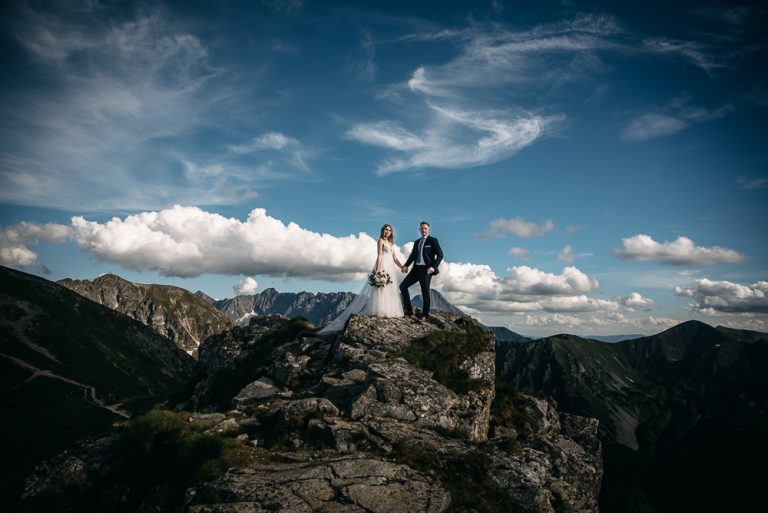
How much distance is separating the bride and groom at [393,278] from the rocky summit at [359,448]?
2583 mm

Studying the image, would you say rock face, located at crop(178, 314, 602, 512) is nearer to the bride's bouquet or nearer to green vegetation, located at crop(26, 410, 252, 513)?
green vegetation, located at crop(26, 410, 252, 513)

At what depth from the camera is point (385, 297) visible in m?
29.3

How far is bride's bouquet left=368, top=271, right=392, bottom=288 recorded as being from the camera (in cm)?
2902

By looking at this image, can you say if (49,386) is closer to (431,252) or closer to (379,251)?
(379,251)

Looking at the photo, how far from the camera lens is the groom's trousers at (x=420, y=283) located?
27922mm

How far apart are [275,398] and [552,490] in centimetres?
1431

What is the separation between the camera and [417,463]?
14523 millimetres

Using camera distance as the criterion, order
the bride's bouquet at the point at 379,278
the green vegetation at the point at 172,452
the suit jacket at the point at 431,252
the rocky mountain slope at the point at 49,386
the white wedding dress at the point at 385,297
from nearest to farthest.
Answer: the green vegetation at the point at 172,452 → the suit jacket at the point at 431,252 → the bride's bouquet at the point at 379,278 → the white wedding dress at the point at 385,297 → the rocky mountain slope at the point at 49,386

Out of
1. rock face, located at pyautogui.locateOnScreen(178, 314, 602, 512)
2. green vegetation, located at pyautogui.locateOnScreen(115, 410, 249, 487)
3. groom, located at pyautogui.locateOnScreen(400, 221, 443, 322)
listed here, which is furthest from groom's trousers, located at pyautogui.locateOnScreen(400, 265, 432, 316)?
green vegetation, located at pyautogui.locateOnScreen(115, 410, 249, 487)

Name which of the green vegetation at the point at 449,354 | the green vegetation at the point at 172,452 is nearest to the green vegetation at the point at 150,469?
the green vegetation at the point at 172,452

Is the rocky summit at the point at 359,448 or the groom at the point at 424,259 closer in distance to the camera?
the rocky summit at the point at 359,448

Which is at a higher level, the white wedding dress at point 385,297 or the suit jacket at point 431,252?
the suit jacket at point 431,252

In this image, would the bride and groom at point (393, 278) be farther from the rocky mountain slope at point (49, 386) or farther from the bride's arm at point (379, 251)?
the rocky mountain slope at point (49, 386)

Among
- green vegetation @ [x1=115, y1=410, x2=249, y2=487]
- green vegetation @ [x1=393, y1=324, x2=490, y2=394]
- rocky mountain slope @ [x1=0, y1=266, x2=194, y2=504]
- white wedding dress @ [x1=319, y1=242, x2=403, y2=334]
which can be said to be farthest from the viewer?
rocky mountain slope @ [x1=0, y1=266, x2=194, y2=504]
